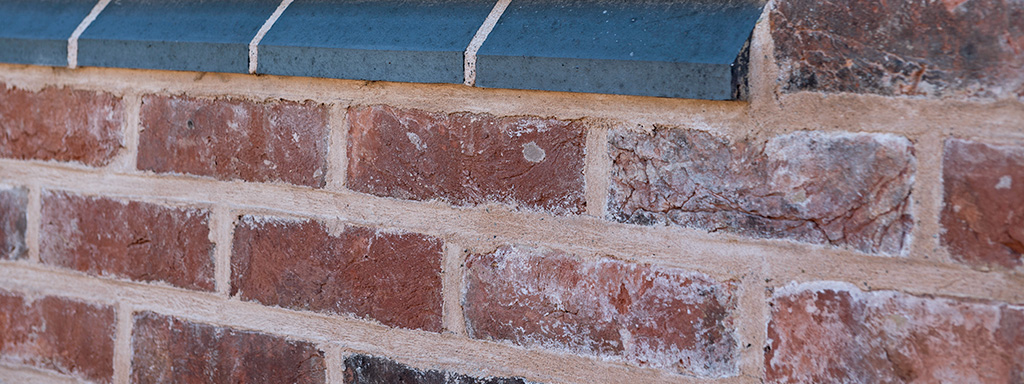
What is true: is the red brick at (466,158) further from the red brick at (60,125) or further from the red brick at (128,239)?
the red brick at (60,125)

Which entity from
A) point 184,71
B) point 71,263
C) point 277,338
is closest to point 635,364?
point 277,338

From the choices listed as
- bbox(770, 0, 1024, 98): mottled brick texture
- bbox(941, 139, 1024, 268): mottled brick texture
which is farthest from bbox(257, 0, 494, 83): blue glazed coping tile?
bbox(941, 139, 1024, 268): mottled brick texture

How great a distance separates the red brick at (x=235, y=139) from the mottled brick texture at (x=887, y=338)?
0.48 meters

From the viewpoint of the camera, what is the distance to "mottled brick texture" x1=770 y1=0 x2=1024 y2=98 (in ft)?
1.88

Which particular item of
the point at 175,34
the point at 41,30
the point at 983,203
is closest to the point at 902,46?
the point at 983,203

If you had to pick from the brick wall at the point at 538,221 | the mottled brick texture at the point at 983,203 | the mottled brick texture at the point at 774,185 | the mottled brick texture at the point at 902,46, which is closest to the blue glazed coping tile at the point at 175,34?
the brick wall at the point at 538,221

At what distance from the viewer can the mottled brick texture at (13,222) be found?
1.01 m

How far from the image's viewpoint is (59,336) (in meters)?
1.00

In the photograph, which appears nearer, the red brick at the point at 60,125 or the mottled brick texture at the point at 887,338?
the mottled brick texture at the point at 887,338

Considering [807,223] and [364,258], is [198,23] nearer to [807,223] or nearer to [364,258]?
[364,258]

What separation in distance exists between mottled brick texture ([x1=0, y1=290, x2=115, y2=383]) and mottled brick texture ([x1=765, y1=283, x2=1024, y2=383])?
79 cm

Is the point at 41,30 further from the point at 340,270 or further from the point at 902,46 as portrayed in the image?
the point at 902,46

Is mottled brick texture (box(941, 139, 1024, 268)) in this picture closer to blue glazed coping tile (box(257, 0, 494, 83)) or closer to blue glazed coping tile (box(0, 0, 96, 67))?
blue glazed coping tile (box(257, 0, 494, 83))

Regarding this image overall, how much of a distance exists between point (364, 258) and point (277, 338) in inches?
6.0
